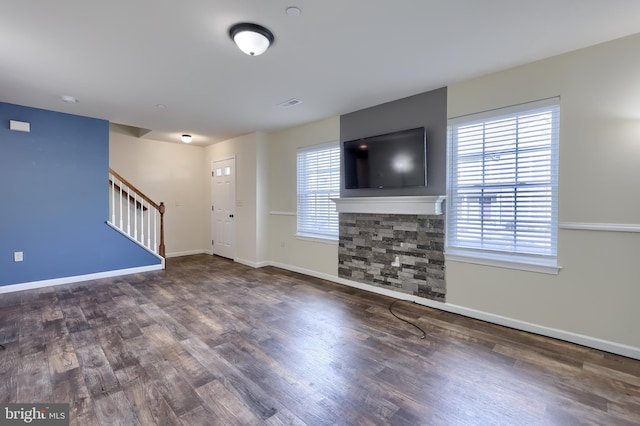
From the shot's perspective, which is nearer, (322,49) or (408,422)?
(408,422)

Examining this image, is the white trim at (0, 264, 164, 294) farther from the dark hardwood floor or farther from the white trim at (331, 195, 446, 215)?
the white trim at (331, 195, 446, 215)

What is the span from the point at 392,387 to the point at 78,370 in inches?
87.6

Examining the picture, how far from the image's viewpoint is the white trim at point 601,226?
229 cm

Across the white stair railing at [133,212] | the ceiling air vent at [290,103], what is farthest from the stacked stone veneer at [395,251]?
the white stair railing at [133,212]

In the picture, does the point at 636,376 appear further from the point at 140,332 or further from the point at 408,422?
the point at 140,332

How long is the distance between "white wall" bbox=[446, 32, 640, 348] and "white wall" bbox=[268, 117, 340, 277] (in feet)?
8.14

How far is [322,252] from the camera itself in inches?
184

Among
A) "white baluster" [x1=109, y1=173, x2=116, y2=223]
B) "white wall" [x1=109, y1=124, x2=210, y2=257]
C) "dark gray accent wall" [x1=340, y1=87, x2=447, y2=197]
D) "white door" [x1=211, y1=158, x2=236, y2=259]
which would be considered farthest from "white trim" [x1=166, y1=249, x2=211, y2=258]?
"dark gray accent wall" [x1=340, y1=87, x2=447, y2=197]

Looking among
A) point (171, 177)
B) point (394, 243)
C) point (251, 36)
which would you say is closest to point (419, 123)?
point (394, 243)

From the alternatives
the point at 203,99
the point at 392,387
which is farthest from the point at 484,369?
the point at 203,99

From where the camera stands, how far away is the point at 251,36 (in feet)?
7.10

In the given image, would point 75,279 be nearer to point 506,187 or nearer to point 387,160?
point 387,160

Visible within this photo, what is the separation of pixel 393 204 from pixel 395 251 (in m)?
0.60

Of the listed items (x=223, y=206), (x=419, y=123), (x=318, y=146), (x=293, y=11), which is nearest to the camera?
(x=293, y=11)
